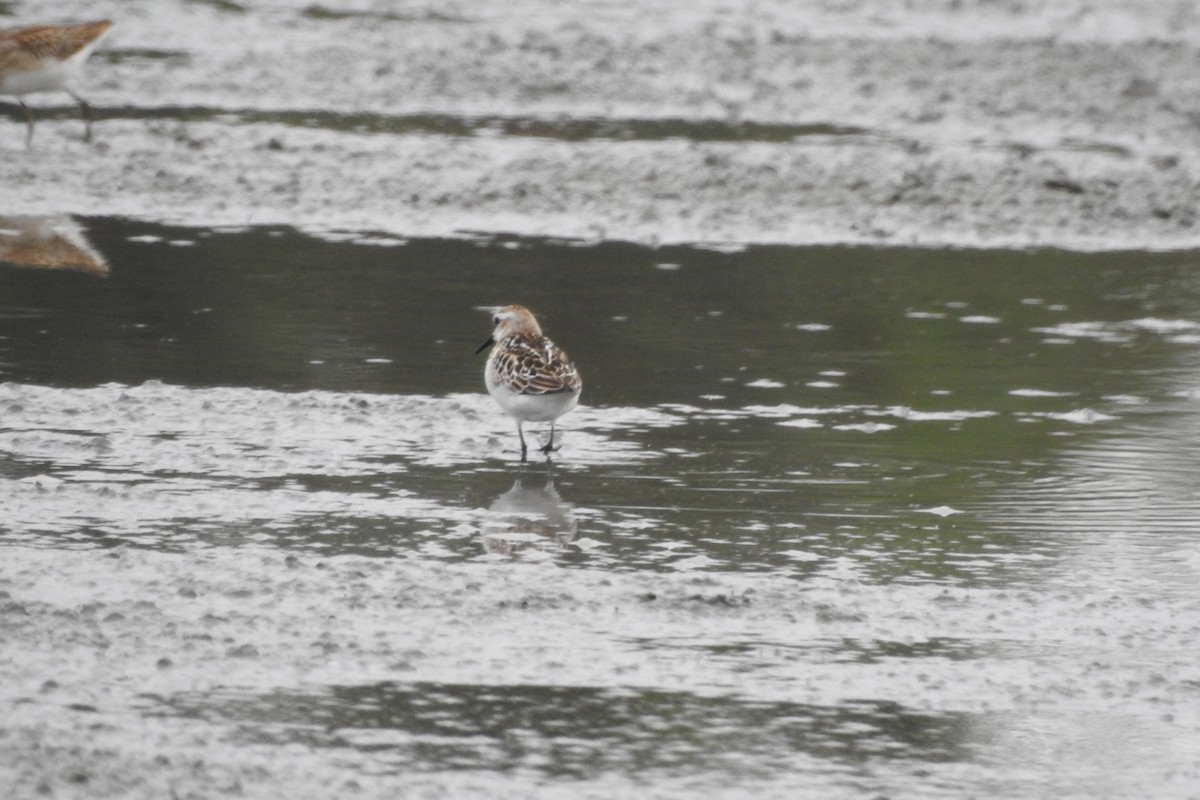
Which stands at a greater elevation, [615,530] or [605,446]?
[605,446]

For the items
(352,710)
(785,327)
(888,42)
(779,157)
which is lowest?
(352,710)

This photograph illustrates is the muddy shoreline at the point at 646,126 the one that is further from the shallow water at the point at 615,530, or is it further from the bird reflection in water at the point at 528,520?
the bird reflection in water at the point at 528,520

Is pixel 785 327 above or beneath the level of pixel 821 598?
above

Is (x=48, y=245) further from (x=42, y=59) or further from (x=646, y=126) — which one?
(x=646, y=126)

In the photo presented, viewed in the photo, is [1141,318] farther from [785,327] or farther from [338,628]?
[338,628]

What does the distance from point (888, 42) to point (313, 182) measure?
31.6 ft

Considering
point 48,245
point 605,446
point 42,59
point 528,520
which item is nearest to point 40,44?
point 42,59

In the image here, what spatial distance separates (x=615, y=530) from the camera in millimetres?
8656

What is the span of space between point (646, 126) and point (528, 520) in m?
11.2

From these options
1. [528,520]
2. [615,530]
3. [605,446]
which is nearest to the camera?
[615,530]

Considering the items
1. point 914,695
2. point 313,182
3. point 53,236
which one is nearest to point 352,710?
point 914,695

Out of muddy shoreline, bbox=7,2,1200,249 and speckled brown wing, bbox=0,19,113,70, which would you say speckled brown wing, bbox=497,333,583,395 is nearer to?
muddy shoreline, bbox=7,2,1200,249

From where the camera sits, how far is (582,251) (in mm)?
14844

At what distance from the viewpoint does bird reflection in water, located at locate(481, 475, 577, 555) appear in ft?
27.7
